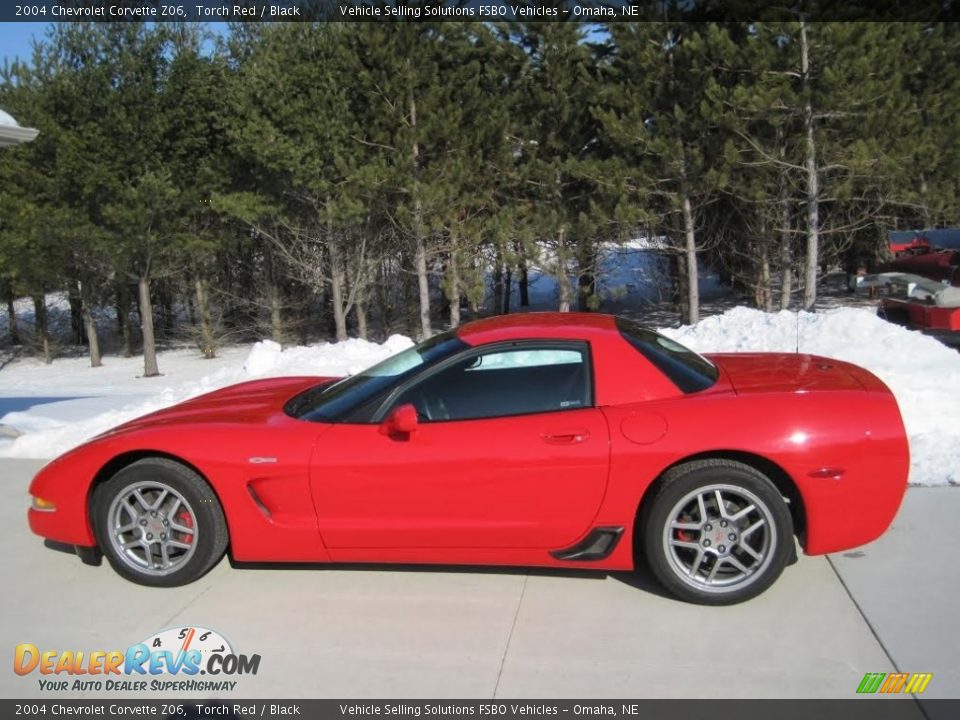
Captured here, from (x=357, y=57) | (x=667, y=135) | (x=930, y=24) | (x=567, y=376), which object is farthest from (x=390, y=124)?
(x=567, y=376)

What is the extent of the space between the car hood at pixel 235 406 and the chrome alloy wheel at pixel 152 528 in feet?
1.23

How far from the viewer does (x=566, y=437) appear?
3646 millimetres

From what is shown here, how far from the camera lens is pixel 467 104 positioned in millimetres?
18469

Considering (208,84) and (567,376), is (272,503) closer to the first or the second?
(567,376)

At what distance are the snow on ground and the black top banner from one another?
324 inches

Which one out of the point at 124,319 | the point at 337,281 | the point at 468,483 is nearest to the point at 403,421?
the point at 468,483

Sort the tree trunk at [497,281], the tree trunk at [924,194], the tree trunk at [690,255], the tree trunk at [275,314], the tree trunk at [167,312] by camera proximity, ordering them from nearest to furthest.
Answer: the tree trunk at [924,194]
the tree trunk at [690,255]
the tree trunk at [497,281]
the tree trunk at [275,314]
the tree trunk at [167,312]

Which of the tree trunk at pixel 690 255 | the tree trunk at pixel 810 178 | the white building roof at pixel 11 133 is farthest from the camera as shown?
the tree trunk at pixel 690 255

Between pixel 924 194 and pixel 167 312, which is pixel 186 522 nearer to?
pixel 924 194

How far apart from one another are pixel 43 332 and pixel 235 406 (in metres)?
24.3

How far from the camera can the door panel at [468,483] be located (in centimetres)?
361

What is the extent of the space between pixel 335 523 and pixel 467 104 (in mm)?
16111

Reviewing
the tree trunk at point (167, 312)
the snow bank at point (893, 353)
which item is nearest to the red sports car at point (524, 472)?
the snow bank at point (893, 353)

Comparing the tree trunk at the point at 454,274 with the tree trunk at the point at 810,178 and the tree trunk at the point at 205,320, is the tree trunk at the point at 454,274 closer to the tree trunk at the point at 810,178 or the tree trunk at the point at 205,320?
the tree trunk at the point at 810,178
